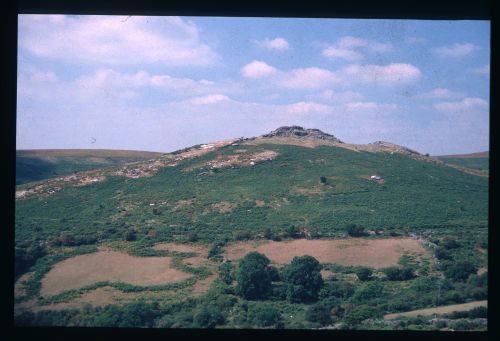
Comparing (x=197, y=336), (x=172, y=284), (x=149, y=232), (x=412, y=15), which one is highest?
(x=412, y=15)

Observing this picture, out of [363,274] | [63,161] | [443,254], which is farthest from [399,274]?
[63,161]

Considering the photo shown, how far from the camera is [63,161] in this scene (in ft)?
50.8

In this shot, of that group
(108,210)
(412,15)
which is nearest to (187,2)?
(412,15)

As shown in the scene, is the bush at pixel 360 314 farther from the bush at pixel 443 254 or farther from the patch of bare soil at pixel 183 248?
the patch of bare soil at pixel 183 248

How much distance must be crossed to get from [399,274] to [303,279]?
8.16 feet

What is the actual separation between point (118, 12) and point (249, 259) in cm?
971

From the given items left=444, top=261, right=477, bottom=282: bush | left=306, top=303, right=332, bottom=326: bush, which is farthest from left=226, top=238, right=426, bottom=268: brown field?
left=306, top=303, right=332, bottom=326: bush

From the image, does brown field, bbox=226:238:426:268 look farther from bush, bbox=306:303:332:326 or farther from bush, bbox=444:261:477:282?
bush, bbox=306:303:332:326

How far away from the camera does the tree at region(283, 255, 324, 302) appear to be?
347 inches

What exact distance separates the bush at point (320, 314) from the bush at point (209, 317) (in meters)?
1.86

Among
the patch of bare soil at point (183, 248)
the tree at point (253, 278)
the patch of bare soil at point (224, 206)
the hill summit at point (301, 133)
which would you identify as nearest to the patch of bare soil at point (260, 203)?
the patch of bare soil at point (224, 206)

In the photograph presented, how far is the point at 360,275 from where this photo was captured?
10914 mm

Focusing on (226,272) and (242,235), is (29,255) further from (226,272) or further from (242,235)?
(242,235)

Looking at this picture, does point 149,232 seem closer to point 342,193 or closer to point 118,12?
point 342,193
